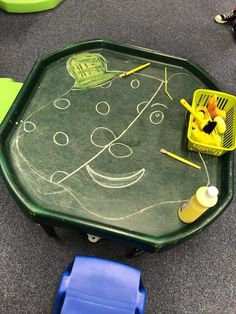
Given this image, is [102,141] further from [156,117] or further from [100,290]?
[100,290]

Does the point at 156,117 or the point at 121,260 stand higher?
the point at 156,117

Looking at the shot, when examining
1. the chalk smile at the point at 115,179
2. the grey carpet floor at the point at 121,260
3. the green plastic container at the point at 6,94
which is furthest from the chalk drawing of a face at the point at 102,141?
the grey carpet floor at the point at 121,260

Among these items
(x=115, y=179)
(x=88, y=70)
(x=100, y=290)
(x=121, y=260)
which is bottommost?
(x=121, y=260)

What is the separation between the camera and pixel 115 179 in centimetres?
81

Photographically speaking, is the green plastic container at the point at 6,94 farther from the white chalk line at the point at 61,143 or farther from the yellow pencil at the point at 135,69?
the yellow pencil at the point at 135,69

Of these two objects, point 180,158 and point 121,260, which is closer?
point 180,158

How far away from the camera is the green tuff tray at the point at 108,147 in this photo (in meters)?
0.75

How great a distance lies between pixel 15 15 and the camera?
5.85 feet

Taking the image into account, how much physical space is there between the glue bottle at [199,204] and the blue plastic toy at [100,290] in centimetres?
18

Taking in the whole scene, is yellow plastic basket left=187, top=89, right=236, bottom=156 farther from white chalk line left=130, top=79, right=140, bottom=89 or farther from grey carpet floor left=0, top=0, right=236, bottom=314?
grey carpet floor left=0, top=0, right=236, bottom=314

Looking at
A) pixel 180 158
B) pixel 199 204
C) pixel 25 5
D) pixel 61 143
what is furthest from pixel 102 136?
pixel 25 5

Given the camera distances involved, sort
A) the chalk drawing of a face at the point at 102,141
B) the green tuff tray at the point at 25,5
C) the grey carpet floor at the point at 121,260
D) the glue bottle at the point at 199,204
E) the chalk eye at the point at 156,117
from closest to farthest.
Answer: the glue bottle at the point at 199,204
the chalk drawing of a face at the point at 102,141
the chalk eye at the point at 156,117
the grey carpet floor at the point at 121,260
the green tuff tray at the point at 25,5

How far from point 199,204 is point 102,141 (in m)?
0.33

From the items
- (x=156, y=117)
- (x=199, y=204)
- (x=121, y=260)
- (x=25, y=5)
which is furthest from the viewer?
(x=25, y=5)
